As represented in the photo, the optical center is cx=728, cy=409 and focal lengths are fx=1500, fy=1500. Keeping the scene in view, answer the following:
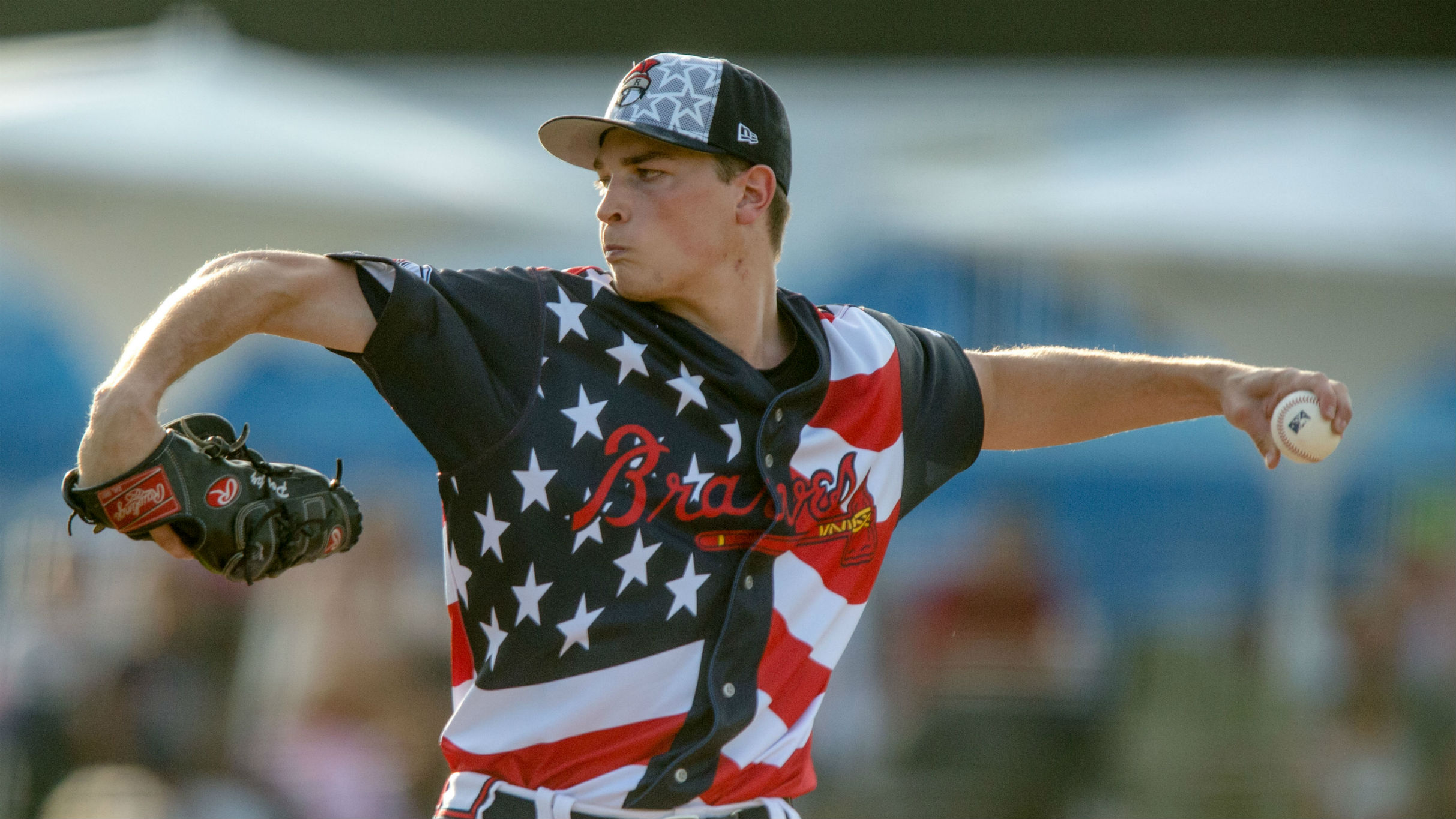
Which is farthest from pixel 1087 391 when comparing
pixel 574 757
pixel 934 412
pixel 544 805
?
pixel 544 805

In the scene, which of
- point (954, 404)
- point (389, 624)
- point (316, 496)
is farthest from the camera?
point (389, 624)

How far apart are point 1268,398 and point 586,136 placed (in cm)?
163

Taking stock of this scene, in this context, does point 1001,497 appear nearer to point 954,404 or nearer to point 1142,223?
point 1142,223

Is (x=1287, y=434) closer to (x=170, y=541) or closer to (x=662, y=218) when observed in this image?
(x=662, y=218)

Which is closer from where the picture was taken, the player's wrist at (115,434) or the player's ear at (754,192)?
the player's wrist at (115,434)

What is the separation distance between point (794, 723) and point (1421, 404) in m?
5.62

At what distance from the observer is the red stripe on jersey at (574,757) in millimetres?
3006

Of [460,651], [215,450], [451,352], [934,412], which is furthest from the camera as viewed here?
[934,412]

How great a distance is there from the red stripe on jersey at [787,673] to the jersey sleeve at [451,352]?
2.50 feet

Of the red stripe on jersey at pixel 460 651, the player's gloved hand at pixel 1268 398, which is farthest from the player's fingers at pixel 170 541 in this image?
the player's gloved hand at pixel 1268 398

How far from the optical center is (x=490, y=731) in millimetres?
3047

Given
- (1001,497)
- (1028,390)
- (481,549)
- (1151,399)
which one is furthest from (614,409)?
(1001,497)

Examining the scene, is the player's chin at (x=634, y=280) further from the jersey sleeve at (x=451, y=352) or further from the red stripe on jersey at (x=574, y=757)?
the red stripe on jersey at (x=574, y=757)

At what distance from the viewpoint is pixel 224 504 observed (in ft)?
8.83
